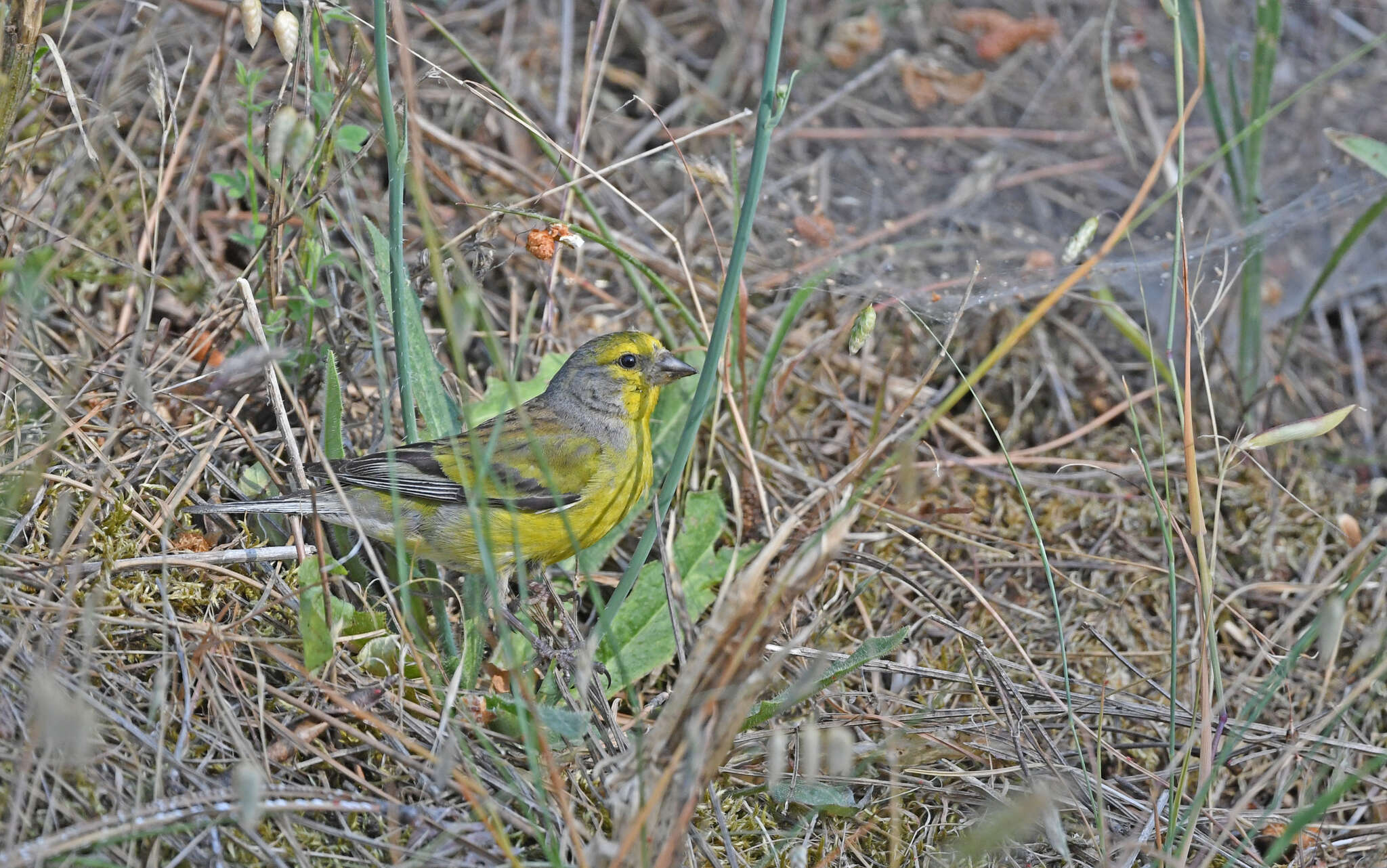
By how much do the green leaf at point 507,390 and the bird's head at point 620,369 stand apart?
0.16m

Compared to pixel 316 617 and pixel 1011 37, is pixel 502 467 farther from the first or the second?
pixel 1011 37

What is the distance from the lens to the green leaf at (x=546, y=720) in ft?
9.25

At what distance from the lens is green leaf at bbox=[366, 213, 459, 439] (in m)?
3.62

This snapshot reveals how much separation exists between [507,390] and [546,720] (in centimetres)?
156

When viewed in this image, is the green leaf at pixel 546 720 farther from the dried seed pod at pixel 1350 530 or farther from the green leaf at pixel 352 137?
the dried seed pod at pixel 1350 530

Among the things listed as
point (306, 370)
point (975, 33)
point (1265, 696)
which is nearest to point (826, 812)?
point (1265, 696)

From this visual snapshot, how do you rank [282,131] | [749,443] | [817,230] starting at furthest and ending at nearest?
1. [817,230]
2. [749,443]
3. [282,131]

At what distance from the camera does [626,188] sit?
5.81m

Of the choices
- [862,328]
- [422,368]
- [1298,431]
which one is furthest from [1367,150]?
[422,368]

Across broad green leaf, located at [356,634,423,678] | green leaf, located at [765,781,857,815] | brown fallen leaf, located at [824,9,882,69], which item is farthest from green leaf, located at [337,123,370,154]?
brown fallen leaf, located at [824,9,882,69]

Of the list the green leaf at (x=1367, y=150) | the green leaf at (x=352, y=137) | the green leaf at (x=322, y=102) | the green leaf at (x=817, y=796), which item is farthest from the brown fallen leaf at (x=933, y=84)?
the green leaf at (x=817, y=796)

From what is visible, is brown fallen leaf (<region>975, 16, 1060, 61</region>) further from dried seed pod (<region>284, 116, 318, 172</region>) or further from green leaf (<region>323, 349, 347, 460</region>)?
dried seed pod (<region>284, 116, 318, 172</region>)

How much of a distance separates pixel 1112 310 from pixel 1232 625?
1329mm

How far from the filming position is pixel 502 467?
4191 millimetres
